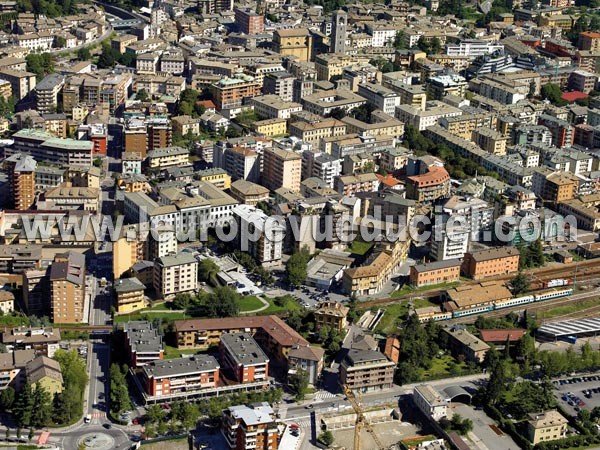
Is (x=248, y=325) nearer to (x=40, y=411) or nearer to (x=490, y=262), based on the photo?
(x=40, y=411)

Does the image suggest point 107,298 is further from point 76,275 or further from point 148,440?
point 148,440

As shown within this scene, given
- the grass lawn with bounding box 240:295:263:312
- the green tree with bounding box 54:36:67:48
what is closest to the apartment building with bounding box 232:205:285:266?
the grass lawn with bounding box 240:295:263:312

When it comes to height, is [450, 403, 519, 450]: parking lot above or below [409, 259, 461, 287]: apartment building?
below

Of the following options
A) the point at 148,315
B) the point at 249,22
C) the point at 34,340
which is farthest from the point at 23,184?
the point at 249,22

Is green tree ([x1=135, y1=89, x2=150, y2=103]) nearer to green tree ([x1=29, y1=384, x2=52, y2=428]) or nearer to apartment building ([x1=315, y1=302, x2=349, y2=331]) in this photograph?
apartment building ([x1=315, y1=302, x2=349, y2=331])

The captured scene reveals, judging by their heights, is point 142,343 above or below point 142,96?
below

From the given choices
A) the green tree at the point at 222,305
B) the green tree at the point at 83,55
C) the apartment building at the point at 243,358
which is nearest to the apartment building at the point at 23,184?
the green tree at the point at 222,305
